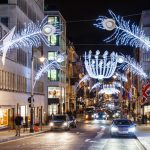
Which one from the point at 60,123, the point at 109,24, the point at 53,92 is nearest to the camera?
the point at 109,24

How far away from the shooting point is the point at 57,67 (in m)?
103

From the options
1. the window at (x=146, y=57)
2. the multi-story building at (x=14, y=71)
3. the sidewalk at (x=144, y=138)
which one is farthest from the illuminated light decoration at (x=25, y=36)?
the window at (x=146, y=57)

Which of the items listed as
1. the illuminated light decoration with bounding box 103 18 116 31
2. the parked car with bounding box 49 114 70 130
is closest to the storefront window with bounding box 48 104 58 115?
the parked car with bounding box 49 114 70 130

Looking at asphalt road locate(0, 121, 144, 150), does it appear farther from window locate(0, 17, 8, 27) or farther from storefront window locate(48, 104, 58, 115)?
storefront window locate(48, 104, 58, 115)

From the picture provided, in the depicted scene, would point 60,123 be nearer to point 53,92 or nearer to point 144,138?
point 144,138

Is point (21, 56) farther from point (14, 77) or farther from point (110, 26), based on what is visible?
point (110, 26)

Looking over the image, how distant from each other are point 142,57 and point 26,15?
5088 cm

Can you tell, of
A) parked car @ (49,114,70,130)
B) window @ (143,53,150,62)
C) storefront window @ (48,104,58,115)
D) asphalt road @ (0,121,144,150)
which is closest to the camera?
asphalt road @ (0,121,144,150)

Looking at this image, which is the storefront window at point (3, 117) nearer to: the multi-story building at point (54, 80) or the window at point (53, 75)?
the multi-story building at point (54, 80)

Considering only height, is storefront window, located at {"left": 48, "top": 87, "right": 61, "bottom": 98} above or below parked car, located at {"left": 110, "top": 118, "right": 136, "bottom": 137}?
above

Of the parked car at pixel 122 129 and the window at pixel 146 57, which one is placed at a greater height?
the window at pixel 146 57

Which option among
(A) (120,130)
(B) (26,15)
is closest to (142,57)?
(B) (26,15)

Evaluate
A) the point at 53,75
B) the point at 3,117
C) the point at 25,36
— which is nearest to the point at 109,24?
the point at 25,36

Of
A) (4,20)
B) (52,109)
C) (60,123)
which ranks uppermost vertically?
(4,20)
